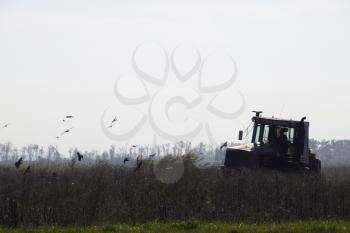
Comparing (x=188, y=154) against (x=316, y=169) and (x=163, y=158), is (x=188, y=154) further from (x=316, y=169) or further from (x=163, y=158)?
(x=316, y=169)

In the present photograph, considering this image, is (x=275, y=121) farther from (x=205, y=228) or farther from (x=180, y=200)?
(x=205, y=228)

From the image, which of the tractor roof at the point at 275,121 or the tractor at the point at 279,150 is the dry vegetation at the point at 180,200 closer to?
the tractor at the point at 279,150

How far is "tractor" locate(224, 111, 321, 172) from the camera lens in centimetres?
2120

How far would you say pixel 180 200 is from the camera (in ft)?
53.7

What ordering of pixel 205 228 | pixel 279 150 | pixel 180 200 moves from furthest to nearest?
pixel 279 150, pixel 180 200, pixel 205 228

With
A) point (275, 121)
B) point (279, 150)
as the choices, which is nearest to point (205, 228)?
point (279, 150)

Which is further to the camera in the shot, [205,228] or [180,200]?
[180,200]

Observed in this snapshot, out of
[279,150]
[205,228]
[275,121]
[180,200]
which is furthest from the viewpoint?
[275,121]

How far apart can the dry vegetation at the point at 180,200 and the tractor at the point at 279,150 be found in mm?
1675

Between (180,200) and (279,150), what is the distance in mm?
6449

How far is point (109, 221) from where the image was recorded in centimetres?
1480

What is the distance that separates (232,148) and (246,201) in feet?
17.4

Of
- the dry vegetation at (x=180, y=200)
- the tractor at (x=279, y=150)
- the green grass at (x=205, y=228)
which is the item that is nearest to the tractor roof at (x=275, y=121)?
the tractor at (x=279, y=150)

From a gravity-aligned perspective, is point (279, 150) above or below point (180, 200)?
above
